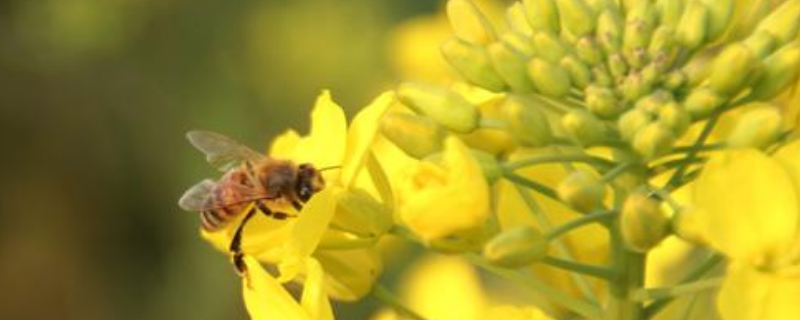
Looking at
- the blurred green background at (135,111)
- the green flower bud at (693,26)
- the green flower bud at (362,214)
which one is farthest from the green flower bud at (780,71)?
the blurred green background at (135,111)

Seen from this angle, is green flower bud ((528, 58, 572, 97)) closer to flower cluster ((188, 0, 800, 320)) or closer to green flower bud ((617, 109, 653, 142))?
flower cluster ((188, 0, 800, 320))

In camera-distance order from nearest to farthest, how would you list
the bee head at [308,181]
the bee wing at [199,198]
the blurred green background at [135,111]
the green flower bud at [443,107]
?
the green flower bud at [443,107] → the bee head at [308,181] → the bee wing at [199,198] → the blurred green background at [135,111]

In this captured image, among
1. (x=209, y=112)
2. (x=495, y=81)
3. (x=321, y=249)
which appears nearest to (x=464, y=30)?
(x=495, y=81)

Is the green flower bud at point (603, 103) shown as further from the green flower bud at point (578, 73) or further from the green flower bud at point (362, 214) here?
the green flower bud at point (362, 214)

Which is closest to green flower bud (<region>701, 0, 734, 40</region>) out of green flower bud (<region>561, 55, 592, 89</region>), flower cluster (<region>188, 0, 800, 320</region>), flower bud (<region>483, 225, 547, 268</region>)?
flower cluster (<region>188, 0, 800, 320</region>)

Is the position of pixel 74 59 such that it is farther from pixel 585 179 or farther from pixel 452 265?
pixel 585 179
